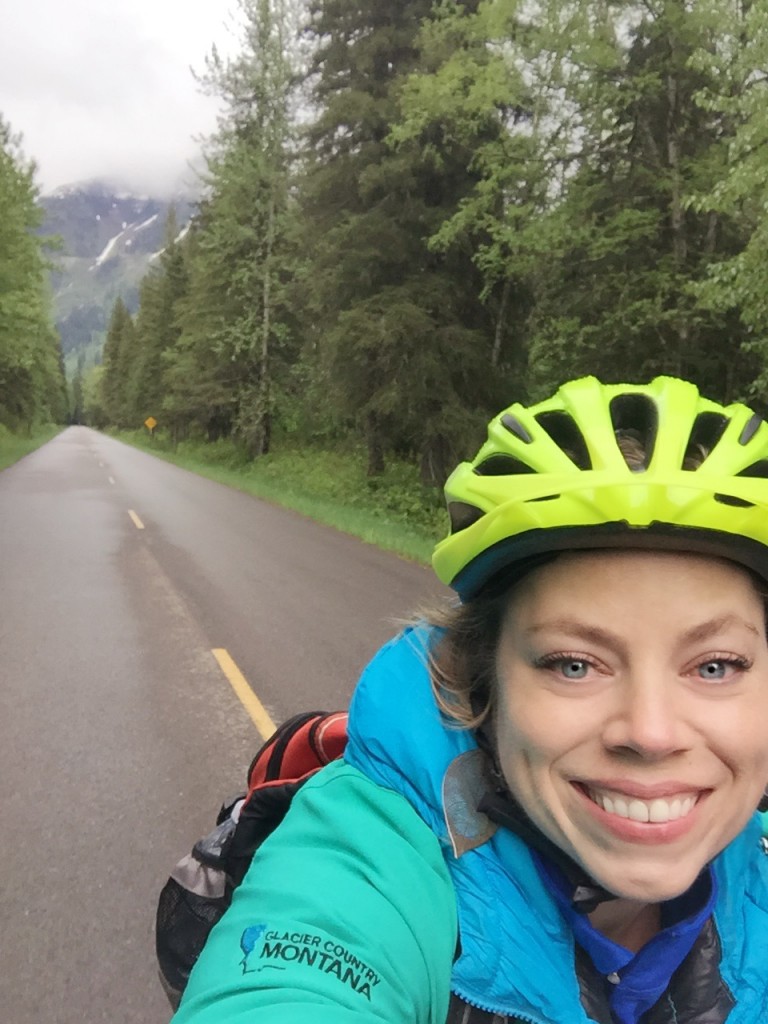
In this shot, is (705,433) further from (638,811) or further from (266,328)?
(266,328)

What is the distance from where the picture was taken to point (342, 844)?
1317 millimetres

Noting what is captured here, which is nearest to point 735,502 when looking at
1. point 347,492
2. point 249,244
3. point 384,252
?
point 384,252

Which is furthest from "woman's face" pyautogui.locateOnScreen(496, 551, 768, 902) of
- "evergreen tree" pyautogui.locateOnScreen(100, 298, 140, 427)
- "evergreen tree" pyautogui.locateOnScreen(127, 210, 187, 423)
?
"evergreen tree" pyautogui.locateOnScreen(100, 298, 140, 427)

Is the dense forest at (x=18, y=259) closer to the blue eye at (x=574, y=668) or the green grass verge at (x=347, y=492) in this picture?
the green grass verge at (x=347, y=492)

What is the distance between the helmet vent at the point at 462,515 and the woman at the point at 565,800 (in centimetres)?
11

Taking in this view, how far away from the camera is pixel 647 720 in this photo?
1318 mm

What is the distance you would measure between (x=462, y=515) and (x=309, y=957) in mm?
891

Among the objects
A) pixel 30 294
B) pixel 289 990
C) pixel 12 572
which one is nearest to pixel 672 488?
pixel 289 990

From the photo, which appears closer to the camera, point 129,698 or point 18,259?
point 129,698

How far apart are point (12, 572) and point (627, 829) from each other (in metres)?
10.0

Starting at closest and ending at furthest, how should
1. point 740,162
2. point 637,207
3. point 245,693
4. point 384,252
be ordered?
point 245,693 → point 740,162 → point 637,207 → point 384,252

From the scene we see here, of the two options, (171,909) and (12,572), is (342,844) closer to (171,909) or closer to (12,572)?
(171,909)

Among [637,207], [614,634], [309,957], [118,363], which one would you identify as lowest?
[309,957]

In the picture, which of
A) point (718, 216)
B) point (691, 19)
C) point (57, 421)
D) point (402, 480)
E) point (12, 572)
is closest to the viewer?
point (12, 572)
